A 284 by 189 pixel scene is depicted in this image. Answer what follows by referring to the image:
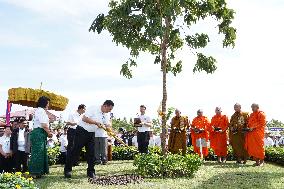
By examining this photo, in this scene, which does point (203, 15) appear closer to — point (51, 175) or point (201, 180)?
point (201, 180)

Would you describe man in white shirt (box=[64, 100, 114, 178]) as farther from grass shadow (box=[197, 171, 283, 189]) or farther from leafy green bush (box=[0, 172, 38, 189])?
leafy green bush (box=[0, 172, 38, 189])

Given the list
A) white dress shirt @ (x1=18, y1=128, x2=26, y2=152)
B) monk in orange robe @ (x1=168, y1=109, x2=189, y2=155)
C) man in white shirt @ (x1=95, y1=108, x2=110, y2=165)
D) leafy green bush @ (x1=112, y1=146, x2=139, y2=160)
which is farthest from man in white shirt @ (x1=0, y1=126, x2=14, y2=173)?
leafy green bush @ (x1=112, y1=146, x2=139, y2=160)

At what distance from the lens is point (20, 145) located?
13.1 meters

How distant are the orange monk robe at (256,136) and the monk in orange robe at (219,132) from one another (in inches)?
56.1

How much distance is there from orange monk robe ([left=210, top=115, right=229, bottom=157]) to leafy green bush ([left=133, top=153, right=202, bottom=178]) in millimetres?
5497

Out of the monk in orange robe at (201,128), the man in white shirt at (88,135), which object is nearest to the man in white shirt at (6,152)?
the man in white shirt at (88,135)

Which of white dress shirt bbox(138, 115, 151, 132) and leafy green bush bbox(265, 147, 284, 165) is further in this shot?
leafy green bush bbox(265, 147, 284, 165)

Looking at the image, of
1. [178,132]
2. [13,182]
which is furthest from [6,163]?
[13,182]

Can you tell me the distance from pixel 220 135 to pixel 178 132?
1.66 metres

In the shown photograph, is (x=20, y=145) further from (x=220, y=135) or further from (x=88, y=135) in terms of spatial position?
(x=220, y=135)

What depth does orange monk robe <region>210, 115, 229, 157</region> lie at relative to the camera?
57.8ft

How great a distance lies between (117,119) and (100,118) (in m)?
41.9

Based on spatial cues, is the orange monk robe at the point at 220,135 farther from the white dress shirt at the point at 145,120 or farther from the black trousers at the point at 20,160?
the black trousers at the point at 20,160

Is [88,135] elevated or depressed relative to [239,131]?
depressed
